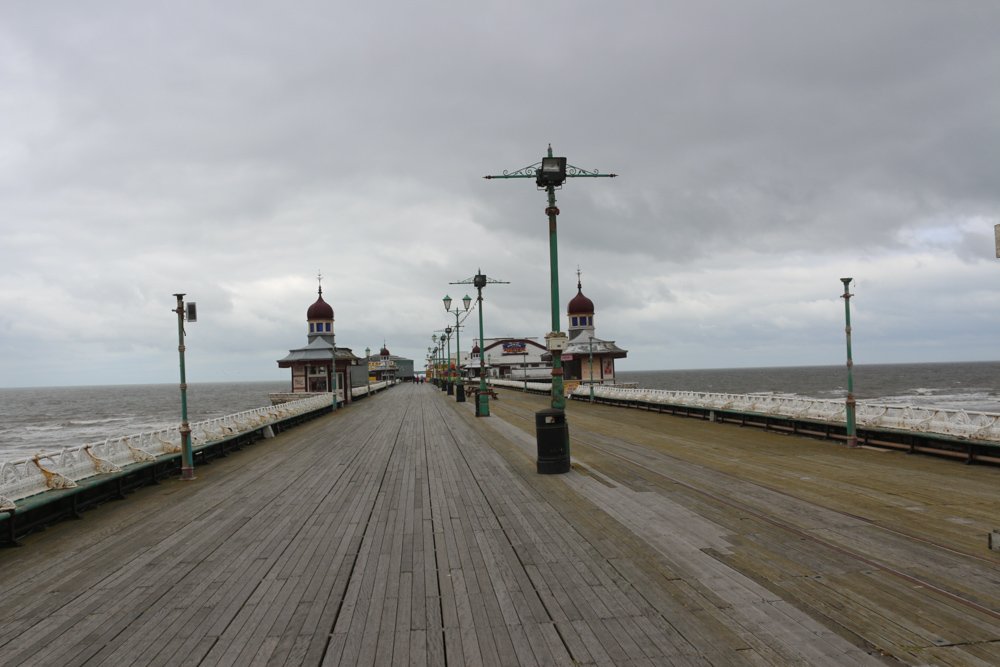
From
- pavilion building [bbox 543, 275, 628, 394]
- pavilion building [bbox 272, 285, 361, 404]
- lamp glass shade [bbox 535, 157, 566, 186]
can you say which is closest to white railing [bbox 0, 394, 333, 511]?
lamp glass shade [bbox 535, 157, 566, 186]

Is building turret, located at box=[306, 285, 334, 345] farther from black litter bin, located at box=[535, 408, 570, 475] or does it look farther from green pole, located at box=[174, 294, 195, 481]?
black litter bin, located at box=[535, 408, 570, 475]

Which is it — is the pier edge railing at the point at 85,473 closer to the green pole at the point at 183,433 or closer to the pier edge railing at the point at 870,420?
the green pole at the point at 183,433

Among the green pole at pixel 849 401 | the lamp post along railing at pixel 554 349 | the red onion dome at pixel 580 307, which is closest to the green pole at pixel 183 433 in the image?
the lamp post along railing at pixel 554 349

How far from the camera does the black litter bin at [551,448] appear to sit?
12352 millimetres

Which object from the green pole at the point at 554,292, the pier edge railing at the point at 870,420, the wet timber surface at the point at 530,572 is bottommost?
the wet timber surface at the point at 530,572

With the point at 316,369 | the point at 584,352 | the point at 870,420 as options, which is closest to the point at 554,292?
the point at 870,420

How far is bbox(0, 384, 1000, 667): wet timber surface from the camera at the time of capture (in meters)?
4.79

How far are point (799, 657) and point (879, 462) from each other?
10505 mm

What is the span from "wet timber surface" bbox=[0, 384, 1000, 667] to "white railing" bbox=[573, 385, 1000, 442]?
1.51 meters

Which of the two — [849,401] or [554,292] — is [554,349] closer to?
[554,292]

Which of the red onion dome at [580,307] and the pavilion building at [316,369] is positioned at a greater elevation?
the red onion dome at [580,307]

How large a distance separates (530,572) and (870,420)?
1357cm

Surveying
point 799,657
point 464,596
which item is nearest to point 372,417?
point 464,596

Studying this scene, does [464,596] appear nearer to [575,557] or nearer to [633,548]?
[575,557]
